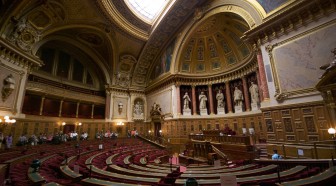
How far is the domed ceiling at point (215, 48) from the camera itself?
15.3 metres

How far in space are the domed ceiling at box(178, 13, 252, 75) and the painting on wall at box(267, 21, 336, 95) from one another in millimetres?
5733

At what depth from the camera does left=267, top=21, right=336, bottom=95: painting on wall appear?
7586 mm

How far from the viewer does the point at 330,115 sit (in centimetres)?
707

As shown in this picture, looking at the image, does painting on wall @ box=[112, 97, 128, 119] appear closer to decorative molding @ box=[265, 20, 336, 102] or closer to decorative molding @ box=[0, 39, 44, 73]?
decorative molding @ box=[0, 39, 44, 73]

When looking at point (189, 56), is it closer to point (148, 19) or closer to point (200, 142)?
point (148, 19)

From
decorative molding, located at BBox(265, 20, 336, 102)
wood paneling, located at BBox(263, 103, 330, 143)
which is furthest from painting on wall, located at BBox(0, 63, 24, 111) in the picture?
decorative molding, located at BBox(265, 20, 336, 102)

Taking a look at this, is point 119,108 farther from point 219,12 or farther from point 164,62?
point 219,12

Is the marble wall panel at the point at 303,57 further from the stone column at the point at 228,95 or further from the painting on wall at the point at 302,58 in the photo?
the stone column at the point at 228,95

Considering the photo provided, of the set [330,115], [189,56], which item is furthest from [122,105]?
[330,115]

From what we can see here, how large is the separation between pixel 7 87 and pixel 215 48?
18.4 m

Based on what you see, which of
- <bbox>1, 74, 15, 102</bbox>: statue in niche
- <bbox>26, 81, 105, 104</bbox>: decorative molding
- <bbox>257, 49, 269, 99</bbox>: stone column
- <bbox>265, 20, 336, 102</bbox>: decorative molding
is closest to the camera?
<bbox>265, 20, 336, 102</bbox>: decorative molding

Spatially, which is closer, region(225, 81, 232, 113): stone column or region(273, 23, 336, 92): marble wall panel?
region(273, 23, 336, 92): marble wall panel

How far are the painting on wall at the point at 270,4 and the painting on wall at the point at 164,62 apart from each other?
10612mm

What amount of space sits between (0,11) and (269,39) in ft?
55.1
